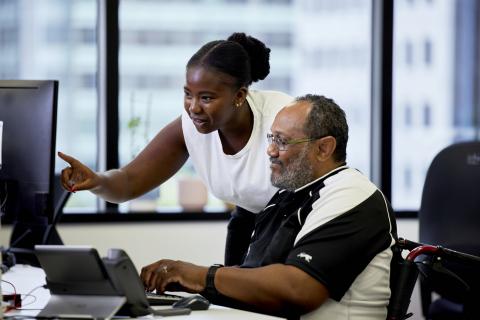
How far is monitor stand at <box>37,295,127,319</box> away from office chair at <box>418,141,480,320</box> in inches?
59.9

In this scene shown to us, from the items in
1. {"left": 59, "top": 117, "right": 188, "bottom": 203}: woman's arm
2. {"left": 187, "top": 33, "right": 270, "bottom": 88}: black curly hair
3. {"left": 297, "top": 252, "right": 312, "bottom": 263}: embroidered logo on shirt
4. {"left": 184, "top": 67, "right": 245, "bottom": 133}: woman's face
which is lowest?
{"left": 297, "top": 252, "right": 312, "bottom": 263}: embroidered logo on shirt

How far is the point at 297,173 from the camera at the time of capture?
2115 mm

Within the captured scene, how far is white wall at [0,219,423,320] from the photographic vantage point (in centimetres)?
405

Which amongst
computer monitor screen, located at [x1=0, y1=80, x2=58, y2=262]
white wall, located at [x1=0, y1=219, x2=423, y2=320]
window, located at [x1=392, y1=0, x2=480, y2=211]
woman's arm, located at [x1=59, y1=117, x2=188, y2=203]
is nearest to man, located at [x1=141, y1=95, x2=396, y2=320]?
computer monitor screen, located at [x1=0, y1=80, x2=58, y2=262]

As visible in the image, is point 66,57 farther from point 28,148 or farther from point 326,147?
point 326,147

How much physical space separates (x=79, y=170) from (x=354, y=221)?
0.89 meters

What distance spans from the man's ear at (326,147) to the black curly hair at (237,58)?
0.38 meters

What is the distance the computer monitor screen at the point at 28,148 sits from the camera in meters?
2.15

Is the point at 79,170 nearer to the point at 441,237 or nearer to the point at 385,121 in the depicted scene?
the point at 441,237

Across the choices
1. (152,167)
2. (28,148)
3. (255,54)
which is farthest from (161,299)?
(255,54)

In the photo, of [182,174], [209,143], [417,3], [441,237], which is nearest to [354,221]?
[209,143]

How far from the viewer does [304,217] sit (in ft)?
6.73

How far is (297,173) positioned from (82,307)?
68cm

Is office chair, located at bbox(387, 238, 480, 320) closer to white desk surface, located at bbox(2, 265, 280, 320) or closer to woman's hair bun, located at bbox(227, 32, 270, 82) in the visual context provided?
white desk surface, located at bbox(2, 265, 280, 320)
